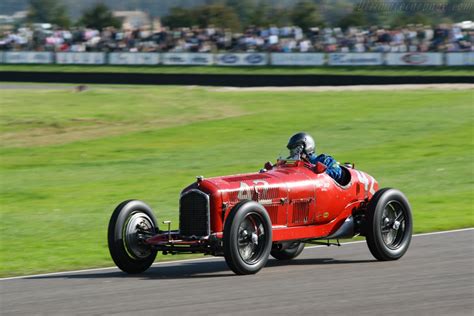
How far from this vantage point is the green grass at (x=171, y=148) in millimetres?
14320

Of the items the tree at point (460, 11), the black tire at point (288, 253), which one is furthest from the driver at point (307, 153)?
the tree at point (460, 11)

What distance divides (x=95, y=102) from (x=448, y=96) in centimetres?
1200

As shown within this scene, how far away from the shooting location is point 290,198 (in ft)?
32.3

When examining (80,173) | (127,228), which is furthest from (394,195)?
(80,173)

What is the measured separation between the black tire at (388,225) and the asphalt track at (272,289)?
158 millimetres

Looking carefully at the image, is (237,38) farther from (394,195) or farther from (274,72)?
(394,195)

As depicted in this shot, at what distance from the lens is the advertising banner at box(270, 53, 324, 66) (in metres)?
45.8

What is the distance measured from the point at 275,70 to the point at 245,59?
274cm

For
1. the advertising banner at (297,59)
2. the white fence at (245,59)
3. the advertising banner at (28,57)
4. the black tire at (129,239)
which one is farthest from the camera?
the advertising banner at (28,57)

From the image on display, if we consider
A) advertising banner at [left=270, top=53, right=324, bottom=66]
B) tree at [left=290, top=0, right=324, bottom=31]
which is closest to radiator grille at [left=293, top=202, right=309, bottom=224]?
advertising banner at [left=270, top=53, right=324, bottom=66]

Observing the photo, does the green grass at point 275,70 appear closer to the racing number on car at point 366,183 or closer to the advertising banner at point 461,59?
the advertising banner at point 461,59

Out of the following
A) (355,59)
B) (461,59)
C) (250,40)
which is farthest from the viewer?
(250,40)

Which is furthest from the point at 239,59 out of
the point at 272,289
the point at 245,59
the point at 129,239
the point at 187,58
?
the point at 272,289

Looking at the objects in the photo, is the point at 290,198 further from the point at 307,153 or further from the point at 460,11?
the point at 460,11
